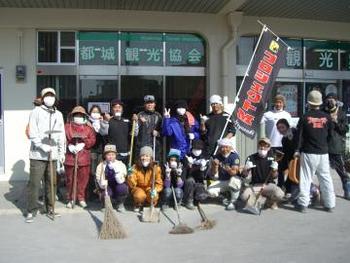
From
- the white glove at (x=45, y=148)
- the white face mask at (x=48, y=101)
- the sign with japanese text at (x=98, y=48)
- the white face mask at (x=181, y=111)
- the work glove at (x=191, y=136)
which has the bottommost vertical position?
the white glove at (x=45, y=148)

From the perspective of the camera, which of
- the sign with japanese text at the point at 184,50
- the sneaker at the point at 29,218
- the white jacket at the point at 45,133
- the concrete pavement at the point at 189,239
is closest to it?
the concrete pavement at the point at 189,239

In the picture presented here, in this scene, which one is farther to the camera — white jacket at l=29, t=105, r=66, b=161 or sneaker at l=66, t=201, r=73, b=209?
sneaker at l=66, t=201, r=73, b=209

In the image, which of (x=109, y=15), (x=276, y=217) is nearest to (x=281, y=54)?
(x=276, y=217)

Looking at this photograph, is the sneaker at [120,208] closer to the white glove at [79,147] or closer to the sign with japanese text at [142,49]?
the white glove at [79,147]

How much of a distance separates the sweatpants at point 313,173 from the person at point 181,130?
6.03ft

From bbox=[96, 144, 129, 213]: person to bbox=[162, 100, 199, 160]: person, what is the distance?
966 mm

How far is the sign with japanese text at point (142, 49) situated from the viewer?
11688 millimetres

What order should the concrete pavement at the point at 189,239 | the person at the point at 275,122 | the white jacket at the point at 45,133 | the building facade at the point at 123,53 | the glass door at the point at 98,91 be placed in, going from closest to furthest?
the concrete pavement at the point at 189,239, the white jacket at the point at 45,133, the person at the point at 275,122, the building facade at the point at 123,53, the glass door at the point at 98,91

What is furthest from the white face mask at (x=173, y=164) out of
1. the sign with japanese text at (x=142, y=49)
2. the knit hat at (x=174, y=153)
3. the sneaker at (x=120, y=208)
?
the sign with japanese text at (x=142, y=49)

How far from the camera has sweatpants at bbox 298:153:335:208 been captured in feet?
26.0

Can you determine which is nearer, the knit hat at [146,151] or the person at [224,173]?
the knit hat at [146,151]

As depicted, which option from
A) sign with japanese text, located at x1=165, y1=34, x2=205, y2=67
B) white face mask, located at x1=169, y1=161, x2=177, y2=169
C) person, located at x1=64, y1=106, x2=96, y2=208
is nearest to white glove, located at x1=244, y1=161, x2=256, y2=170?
white face mask, located at x1=169, y1=161, x2=177, y2=169

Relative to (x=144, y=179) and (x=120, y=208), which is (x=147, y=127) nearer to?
(x=144, y=179)

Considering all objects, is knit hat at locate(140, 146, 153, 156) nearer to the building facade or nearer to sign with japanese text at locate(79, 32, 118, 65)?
the building facade
